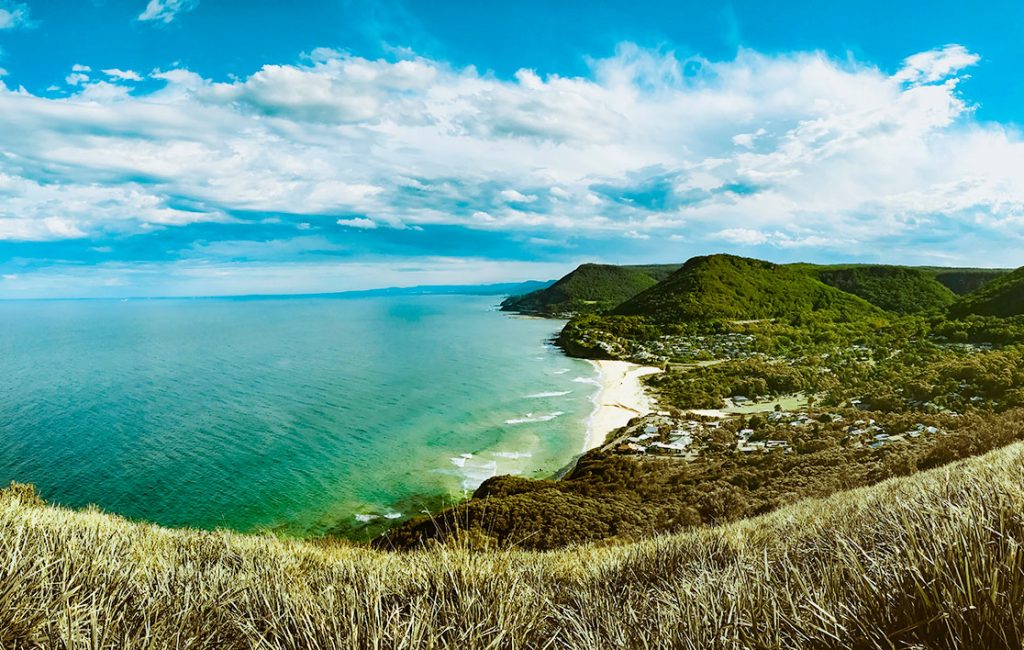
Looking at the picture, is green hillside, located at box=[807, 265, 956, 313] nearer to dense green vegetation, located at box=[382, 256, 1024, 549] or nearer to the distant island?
dense green vegetation, located at box=[382, 256, 1024, 549]

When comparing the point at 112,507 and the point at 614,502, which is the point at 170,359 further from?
the point at 614,502

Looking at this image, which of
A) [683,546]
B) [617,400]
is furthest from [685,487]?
[617,400]

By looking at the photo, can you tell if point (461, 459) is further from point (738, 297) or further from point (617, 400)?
point (738, 297)

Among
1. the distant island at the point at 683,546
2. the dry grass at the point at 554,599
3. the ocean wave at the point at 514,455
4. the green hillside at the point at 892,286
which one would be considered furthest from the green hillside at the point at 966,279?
the dry grass at the point at 554,599

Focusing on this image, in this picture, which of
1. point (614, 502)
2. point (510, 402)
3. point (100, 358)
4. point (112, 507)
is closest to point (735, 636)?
point (614, 502)

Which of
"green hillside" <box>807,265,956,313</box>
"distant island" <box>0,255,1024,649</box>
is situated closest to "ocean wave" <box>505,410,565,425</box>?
"distant island" <box>0,255,1024,649</box>

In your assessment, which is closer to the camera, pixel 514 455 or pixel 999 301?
pixel 514 455
